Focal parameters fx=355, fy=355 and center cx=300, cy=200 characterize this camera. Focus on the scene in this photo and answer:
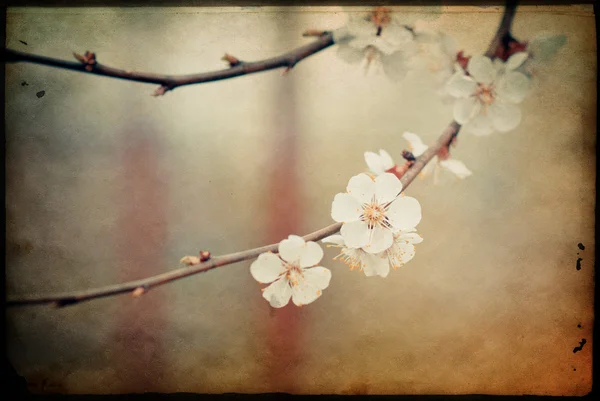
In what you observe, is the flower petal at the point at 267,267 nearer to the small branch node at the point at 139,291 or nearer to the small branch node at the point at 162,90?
the small branch node at the point at 139,291

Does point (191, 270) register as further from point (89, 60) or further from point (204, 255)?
point (89, 60)

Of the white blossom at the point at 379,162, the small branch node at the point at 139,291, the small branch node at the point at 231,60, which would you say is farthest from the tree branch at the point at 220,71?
the small branch node at the point at 139,291

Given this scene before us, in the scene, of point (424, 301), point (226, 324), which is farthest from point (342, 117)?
point (226, 324)

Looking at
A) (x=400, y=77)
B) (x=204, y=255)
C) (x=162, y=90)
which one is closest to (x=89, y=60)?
(x=162, y=90)

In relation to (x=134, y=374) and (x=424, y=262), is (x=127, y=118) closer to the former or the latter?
(x=134, y=374)

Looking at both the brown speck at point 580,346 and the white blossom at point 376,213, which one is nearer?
the white blossom at point 376,213

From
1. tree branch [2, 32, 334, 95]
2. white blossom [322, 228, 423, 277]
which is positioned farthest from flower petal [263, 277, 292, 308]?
tree branch [2, 32, 334, 95]
